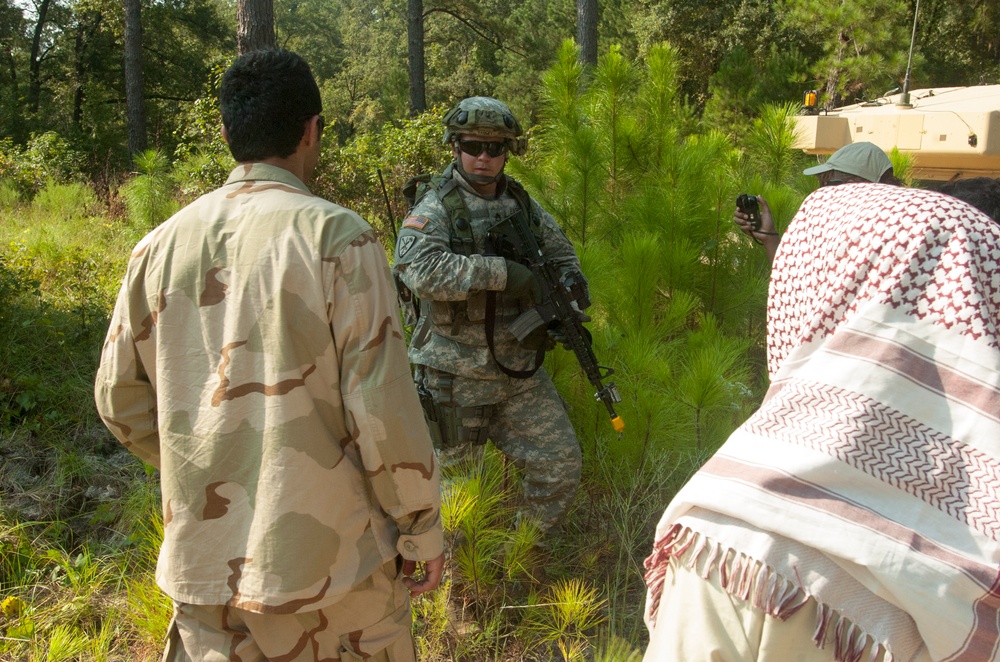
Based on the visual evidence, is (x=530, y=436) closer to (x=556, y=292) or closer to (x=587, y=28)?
(x=556, y=292)

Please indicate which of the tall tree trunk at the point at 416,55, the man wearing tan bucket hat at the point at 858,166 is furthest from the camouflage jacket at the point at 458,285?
the tall tree trunk at the point at 416,55

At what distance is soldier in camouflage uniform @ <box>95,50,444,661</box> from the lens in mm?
1403

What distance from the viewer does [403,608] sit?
5.26 ft

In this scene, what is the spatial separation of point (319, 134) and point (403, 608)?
0.90 meters

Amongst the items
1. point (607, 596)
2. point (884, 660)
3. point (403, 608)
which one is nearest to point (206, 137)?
point (607, 596)

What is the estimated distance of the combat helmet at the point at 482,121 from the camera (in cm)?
274

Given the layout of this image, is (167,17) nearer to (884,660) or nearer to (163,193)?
(163,193)

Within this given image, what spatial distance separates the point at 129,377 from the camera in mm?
1546

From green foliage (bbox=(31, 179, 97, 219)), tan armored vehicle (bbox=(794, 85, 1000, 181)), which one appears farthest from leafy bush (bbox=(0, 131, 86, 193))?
tan armored vehicle (bbox=(794, 85, 1000, 181))

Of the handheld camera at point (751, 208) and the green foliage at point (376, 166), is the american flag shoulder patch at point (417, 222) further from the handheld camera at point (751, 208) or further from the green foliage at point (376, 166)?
the green foliage at point (376, 166)

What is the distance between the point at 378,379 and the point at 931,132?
16.5 feet

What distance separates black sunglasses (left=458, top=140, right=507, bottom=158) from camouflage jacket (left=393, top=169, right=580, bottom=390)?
0.30 ft

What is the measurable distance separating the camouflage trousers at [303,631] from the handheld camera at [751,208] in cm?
194

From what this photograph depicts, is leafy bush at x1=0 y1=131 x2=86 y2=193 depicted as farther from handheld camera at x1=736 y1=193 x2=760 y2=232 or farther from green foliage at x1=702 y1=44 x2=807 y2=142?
handheld camera at x1=736 y1=193 x2=760 y2=232
